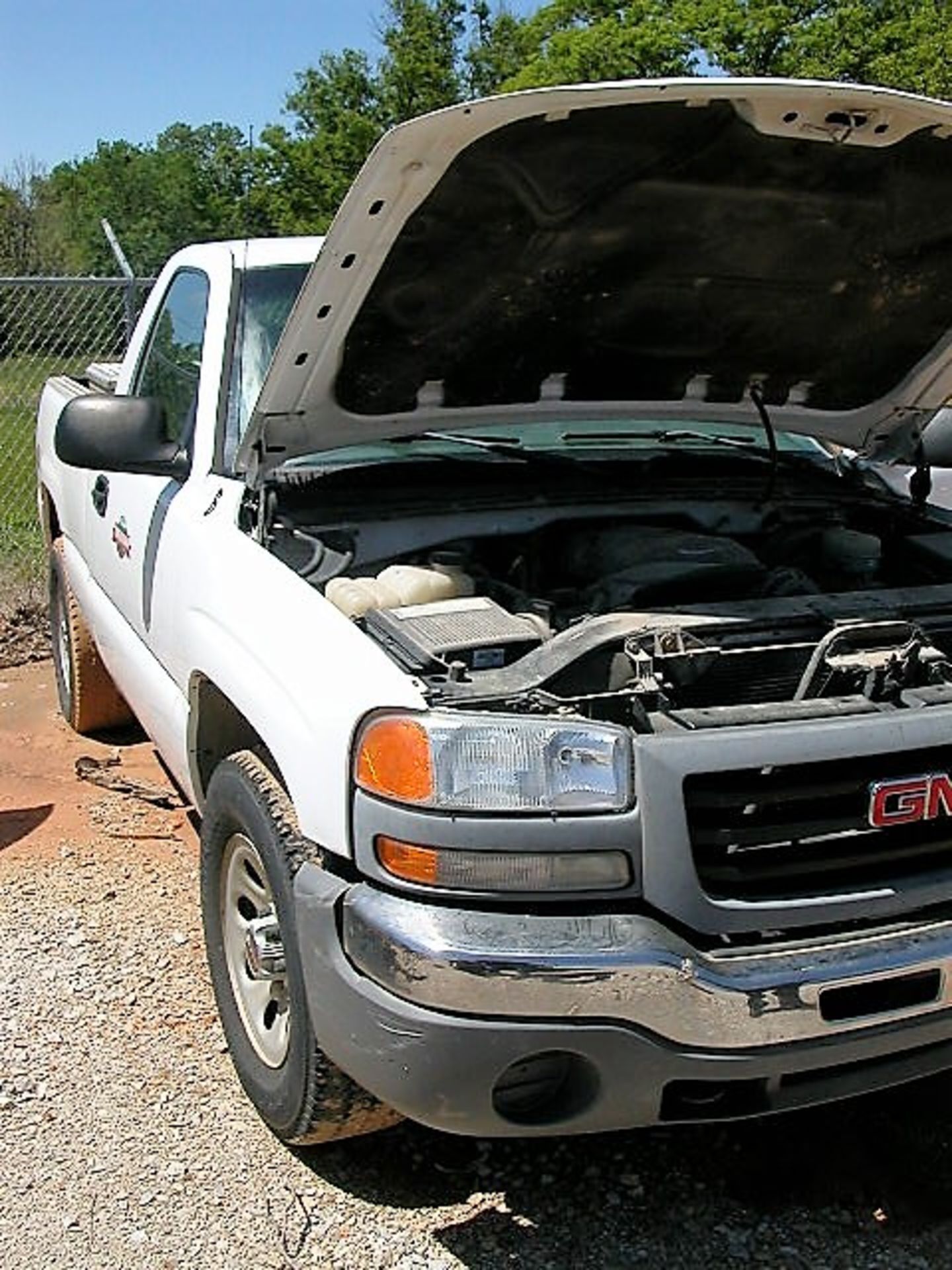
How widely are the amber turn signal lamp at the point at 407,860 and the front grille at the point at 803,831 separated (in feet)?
1.49

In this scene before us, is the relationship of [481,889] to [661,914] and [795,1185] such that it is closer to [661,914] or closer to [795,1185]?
[661,914]

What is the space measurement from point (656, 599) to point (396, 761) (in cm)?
118

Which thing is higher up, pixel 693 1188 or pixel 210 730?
pixel 210 730

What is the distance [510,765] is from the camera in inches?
96.7

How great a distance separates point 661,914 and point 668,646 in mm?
606

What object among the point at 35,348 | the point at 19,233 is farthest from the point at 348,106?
the point at 35,348

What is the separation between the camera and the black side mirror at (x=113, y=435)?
3.71 meters

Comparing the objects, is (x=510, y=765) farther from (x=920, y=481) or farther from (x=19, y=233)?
(x=19, y=233)

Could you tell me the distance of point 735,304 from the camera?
385 cm

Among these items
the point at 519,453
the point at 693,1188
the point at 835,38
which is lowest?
the point at 693,1188

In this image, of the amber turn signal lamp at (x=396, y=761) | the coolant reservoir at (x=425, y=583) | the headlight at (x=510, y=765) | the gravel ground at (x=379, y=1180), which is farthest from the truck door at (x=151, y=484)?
the headlight at (x=510, y=765)

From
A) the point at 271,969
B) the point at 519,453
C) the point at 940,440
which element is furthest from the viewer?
the point at 940,440

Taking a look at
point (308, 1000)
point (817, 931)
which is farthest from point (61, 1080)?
point (817, 931)

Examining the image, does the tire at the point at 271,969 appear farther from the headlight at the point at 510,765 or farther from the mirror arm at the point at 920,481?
the mirror arm at the point at 920,481
